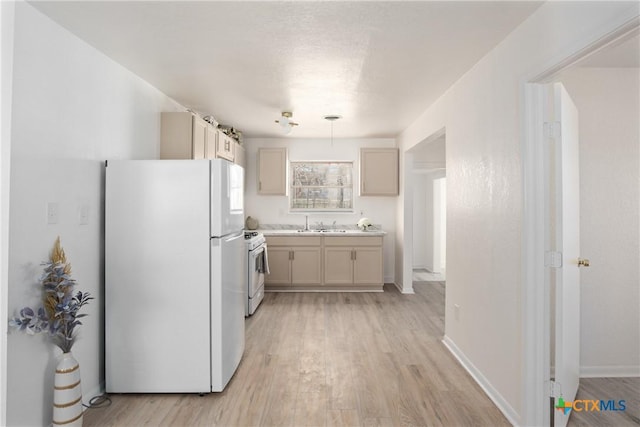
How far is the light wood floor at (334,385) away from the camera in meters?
2.25

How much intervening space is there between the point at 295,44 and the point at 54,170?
5.43ft

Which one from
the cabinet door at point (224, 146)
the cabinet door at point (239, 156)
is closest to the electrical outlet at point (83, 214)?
the cabinet door at point (224, 146)

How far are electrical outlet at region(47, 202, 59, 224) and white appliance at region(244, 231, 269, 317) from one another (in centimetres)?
232

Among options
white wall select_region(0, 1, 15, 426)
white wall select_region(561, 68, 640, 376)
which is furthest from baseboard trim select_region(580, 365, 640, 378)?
white wall select_region(0, 1, 15, 426)

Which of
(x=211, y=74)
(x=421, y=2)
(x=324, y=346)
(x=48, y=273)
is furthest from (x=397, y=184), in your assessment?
(x=48, y=273)

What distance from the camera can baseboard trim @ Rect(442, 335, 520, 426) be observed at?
2.22 meters

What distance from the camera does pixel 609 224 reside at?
2812 millimetres

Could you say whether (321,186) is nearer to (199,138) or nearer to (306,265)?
(306,265)

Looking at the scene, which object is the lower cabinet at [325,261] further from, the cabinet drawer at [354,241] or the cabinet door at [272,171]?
the cabinet door at [272,171]

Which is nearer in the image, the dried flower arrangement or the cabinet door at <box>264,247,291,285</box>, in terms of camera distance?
the dried flower arrangement

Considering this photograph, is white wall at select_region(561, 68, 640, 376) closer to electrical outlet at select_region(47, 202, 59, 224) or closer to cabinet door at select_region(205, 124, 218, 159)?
cabinet door at select_region(205, 124, 218, 159)

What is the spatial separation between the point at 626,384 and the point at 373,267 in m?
3.20

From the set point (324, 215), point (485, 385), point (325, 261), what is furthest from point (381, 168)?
point (485, 385)

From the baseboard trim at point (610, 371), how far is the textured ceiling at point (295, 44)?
8.21 feet
